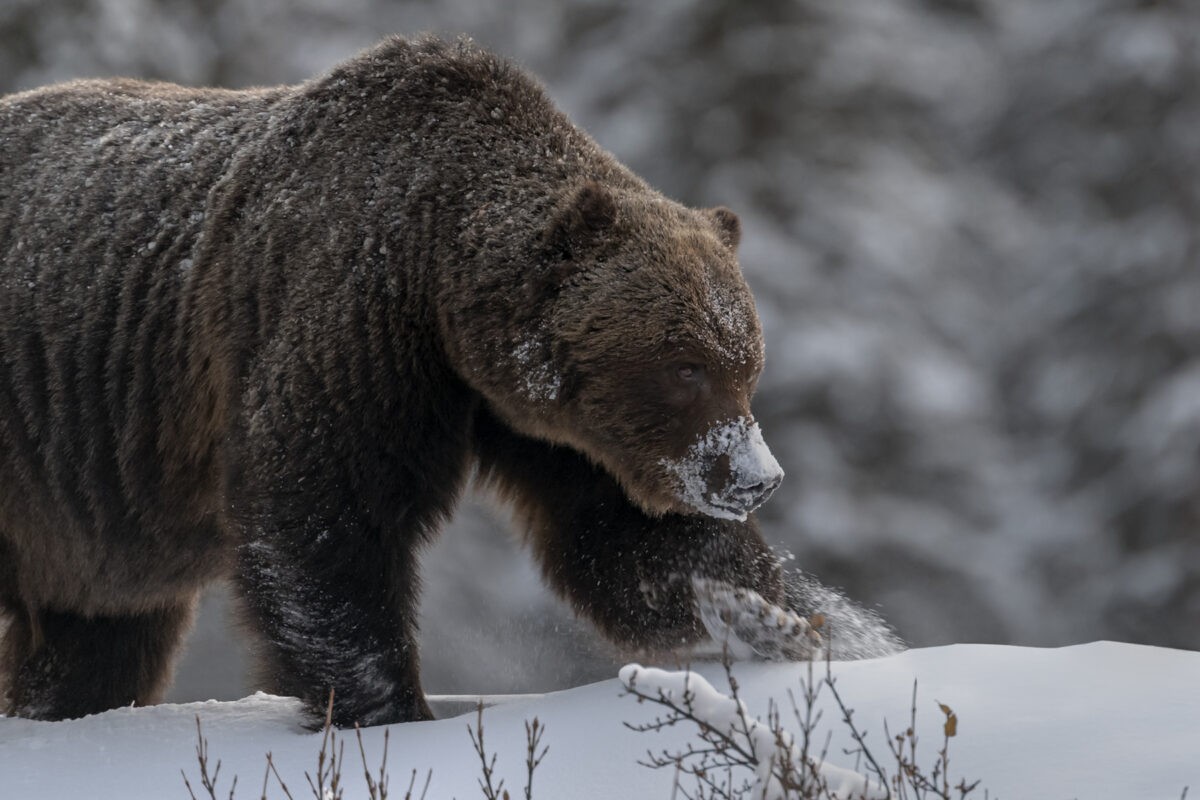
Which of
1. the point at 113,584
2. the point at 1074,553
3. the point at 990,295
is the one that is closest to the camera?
the point at 113,584

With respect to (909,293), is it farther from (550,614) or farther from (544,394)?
(544,394)

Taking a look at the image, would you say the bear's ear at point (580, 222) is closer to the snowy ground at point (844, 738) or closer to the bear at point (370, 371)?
the bear at point (370, 371)

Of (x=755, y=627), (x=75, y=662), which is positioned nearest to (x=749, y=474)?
(x=755, y=627)

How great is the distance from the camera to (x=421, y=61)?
521cm

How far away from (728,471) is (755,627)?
473 mm

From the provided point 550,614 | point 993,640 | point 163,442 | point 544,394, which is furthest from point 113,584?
point 993,640

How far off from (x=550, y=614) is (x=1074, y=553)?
13.2 feet

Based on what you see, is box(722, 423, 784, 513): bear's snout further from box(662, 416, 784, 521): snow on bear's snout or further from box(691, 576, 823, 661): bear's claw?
box(691, 576, 823, 661): bear's claw

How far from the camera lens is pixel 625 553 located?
5082 millimetres

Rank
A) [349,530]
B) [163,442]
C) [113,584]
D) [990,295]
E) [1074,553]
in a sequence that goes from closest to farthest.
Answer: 1. [349,530]
2. [163,442]
3. [113,584]
4. [1074,553]
5. [990,295]

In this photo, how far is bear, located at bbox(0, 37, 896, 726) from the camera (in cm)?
466

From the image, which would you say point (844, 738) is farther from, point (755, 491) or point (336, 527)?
point (336, 527)

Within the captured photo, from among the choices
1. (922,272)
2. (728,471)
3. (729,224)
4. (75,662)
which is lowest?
(75,662)

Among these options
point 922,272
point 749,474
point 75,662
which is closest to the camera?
point 749,474
